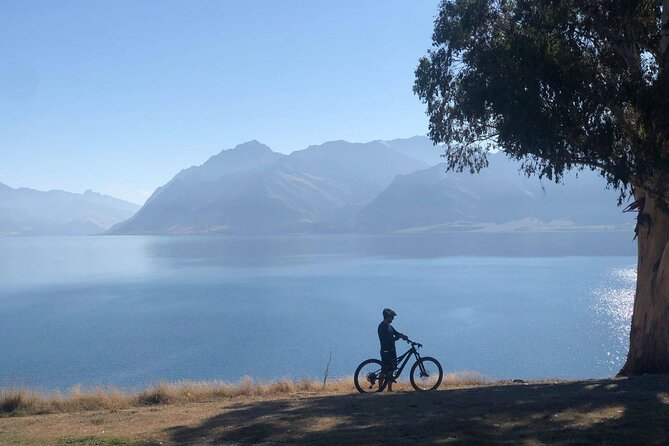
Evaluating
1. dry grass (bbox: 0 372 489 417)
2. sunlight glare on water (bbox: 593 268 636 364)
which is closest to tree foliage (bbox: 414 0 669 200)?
dry grass (bbox: 0 372 489 417)

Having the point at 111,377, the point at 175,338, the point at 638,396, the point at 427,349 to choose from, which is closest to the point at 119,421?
the point at 638,396

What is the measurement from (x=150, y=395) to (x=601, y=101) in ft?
39.4

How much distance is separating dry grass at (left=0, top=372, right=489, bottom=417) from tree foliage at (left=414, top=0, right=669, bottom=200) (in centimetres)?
656

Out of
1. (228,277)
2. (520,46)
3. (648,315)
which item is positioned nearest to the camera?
(520,46)

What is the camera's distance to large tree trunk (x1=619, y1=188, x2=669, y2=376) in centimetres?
1554

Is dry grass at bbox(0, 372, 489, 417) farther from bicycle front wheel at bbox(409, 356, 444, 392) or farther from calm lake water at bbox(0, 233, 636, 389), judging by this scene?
calm lake water at bbox(0, 233, 636, 389)

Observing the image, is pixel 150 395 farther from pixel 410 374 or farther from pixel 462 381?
pixel 462 381

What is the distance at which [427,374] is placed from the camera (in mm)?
15070

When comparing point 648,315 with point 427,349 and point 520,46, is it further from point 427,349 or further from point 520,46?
point 427,349

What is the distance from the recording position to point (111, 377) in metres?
40.9

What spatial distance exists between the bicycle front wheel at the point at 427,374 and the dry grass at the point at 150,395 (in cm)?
39

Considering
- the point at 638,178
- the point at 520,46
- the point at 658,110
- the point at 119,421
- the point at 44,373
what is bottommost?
the point at 44,373

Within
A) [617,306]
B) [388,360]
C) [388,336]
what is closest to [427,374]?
[388,360]

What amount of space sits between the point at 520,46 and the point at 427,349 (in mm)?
36467
